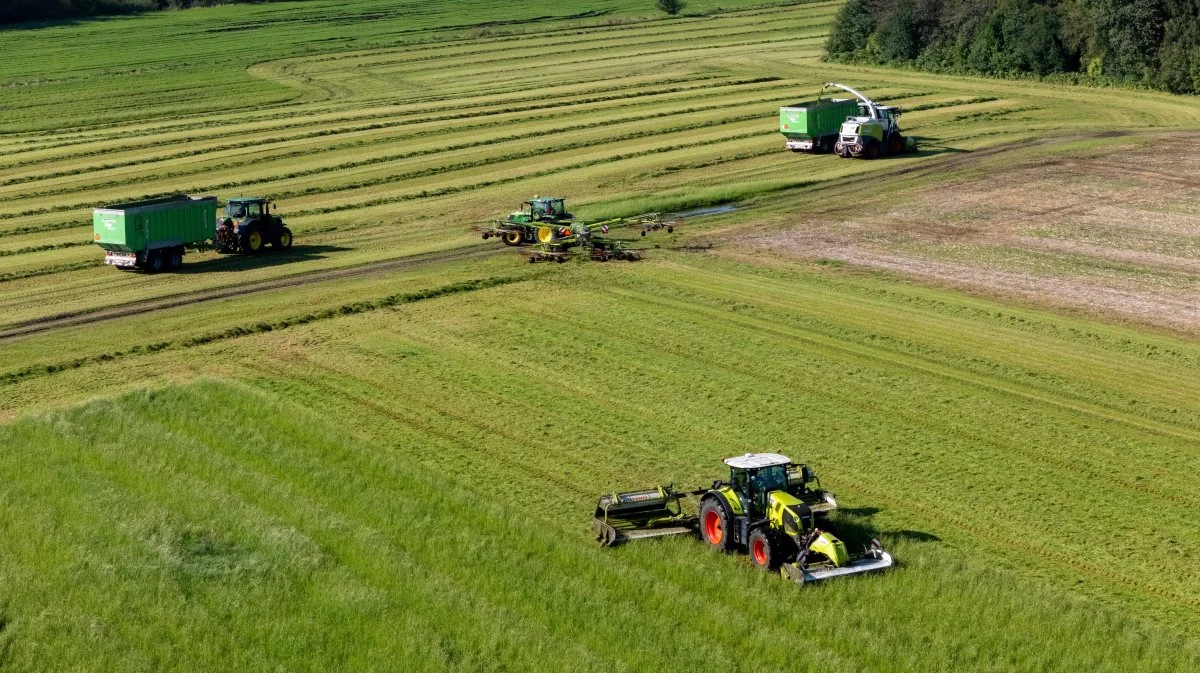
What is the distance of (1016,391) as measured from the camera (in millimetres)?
35562

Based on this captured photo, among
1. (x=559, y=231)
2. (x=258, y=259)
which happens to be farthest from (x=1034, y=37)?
Result: (x=258, y=259)

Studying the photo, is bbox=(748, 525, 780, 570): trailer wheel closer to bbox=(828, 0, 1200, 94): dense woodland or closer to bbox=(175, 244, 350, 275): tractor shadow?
bbox=(175, 244, 350, 275): tractor shadow

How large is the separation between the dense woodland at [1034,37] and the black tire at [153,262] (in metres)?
67.8

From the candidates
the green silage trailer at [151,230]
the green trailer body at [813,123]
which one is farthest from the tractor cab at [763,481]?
the green trailer body at [813,123]

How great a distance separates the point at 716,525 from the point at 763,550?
1.44 meters

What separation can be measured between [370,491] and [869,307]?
20.8m

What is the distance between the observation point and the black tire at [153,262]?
49.1 meters

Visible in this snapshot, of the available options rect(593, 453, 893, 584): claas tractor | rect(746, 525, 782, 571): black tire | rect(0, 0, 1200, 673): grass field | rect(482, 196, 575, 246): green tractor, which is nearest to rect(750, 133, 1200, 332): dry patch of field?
rect(0, 0, 1200, 673): grass field

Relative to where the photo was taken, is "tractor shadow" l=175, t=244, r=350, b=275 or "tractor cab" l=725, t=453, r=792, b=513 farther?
"tractor shadow" l=175, t=244, r=350, b=275

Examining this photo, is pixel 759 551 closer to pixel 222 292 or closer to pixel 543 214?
pixel 222 292

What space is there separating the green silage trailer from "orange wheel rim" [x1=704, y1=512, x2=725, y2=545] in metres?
29.0

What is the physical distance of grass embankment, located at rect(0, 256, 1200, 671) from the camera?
22516 mm

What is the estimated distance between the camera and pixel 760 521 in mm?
25266

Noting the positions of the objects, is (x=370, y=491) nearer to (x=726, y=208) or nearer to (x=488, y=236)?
(x=488, y=236)
